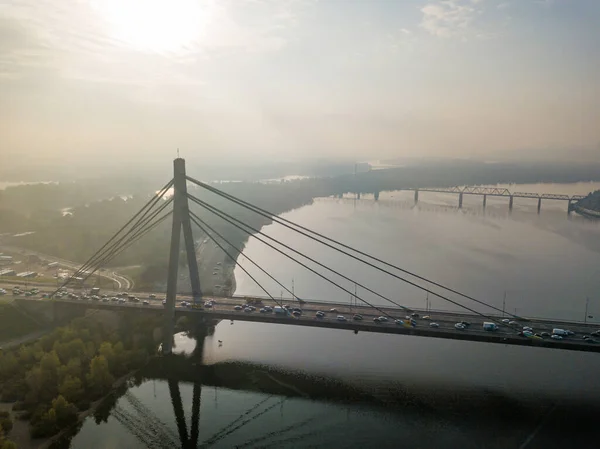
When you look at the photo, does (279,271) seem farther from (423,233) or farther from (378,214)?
(378,214)

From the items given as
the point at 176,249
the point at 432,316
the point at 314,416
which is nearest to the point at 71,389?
the point at 176,249

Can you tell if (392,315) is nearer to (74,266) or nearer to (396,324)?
(396,324)

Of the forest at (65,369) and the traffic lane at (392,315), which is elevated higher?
the traffic lane at (392,315)

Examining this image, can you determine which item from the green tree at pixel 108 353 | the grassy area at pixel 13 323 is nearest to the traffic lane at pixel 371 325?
the green tree at pixel 108 353

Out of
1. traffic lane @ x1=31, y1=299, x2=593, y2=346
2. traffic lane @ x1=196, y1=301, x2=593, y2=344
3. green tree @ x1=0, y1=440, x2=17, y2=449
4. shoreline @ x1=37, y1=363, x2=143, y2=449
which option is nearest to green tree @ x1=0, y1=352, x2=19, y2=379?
shoreline @ x1=37, y1=363, x2=143, y2=449

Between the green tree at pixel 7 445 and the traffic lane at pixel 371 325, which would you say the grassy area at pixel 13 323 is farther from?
the green tree at pixel 7 445

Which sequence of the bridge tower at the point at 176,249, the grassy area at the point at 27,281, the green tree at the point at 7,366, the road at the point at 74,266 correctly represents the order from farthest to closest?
the road at the point at 74,266 < the grassy area at the point at 27,281 < the bridge tower at the point at 176,249 < the green tree at the point at 7,366

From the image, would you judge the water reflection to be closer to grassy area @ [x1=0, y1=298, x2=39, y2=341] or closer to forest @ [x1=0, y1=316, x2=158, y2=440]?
forest @ [x1=0, y1=316, x2=158, y2=440]

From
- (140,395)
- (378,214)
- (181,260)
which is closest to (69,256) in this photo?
(181,260)
